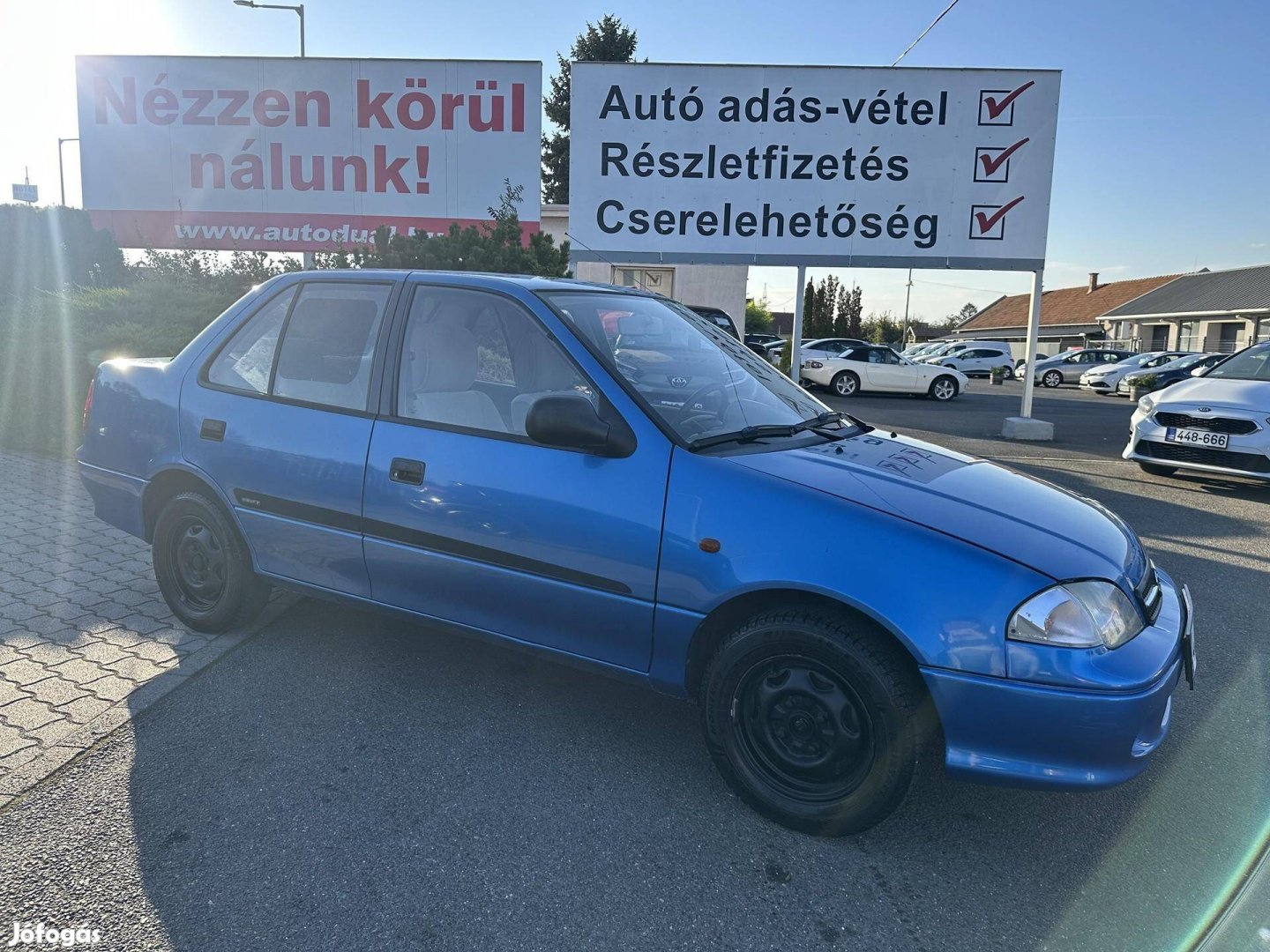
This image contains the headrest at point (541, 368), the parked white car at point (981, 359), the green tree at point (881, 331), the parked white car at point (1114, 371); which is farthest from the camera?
the green tree at point (881, 331)

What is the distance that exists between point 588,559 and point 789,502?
2.28 feet

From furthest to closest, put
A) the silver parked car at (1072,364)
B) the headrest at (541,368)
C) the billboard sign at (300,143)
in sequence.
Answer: the silver parked car at (1072,364), the billboard sign at (300,143), the headrest at (541,368)

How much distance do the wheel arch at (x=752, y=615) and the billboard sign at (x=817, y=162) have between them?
30.1ft

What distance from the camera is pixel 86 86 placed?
1349cm

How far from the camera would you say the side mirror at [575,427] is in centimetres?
273

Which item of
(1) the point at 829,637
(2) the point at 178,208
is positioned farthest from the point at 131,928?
(2) the point at 178,208

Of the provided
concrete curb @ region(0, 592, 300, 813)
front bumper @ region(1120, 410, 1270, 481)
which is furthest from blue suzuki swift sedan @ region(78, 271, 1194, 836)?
front bumper @ region(1120, 410, 1270, 481)

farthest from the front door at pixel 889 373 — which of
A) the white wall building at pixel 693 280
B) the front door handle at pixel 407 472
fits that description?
the front door handle at pixel 407 472

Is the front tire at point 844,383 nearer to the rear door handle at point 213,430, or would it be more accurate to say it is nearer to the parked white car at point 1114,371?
the parked white car at point 1114,371

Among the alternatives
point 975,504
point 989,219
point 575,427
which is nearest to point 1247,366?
point 989,219

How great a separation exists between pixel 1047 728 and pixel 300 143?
13.8 metres

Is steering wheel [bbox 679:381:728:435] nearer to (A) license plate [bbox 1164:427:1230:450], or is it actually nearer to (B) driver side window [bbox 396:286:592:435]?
(B) driver side window [bbox 396:286:592:435]

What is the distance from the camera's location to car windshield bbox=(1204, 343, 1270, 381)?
8.04m

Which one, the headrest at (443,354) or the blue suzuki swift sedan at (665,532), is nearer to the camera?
the blue suzuki swift sedan at (665,532)
